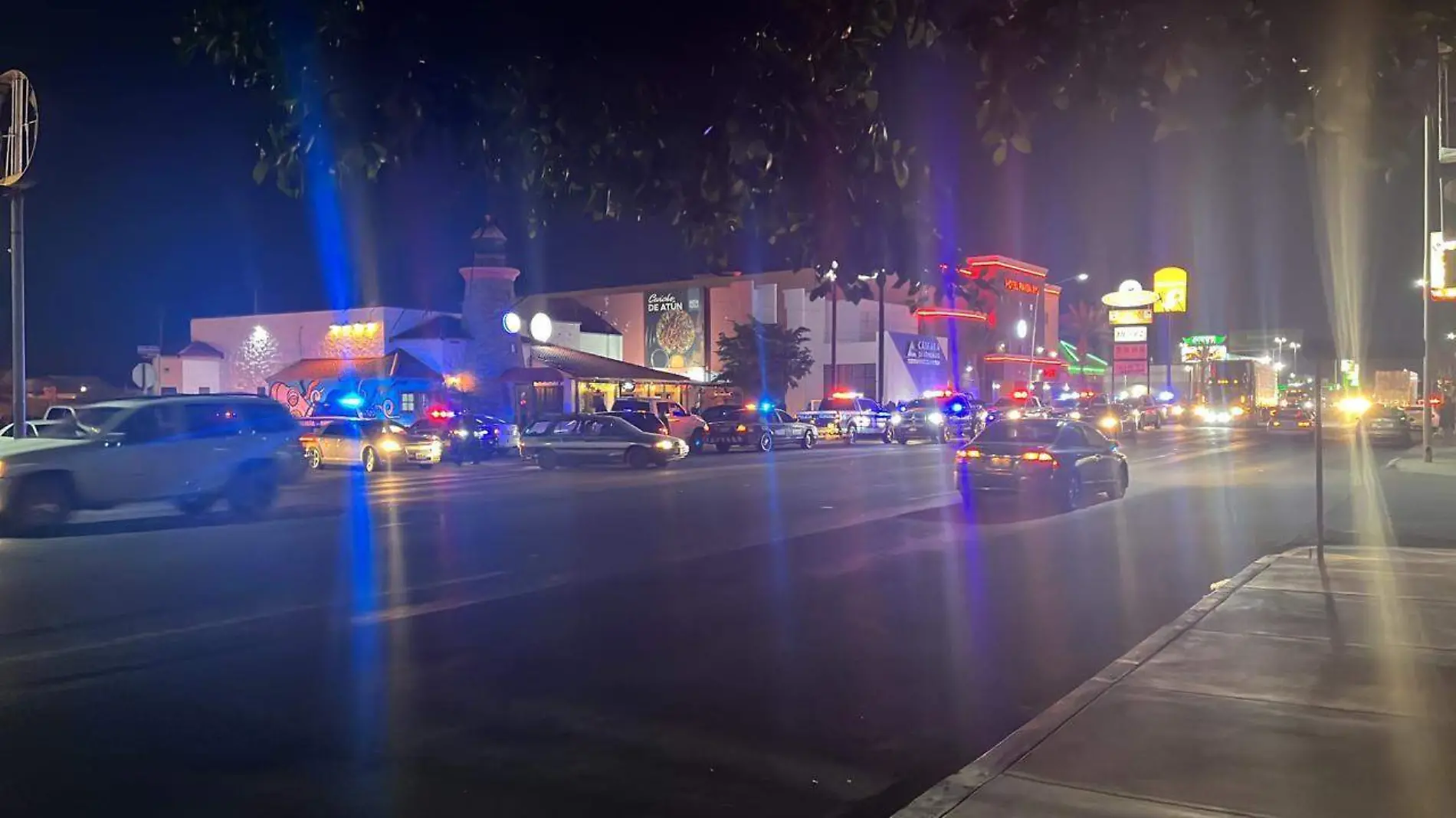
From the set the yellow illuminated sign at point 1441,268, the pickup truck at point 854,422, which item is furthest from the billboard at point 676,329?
the yellow illuminated sign at point 1441,268

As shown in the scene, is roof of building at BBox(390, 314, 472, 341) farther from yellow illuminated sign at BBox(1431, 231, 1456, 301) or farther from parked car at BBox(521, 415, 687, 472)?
yellow illuminated sign at BBox(1431, 231, 1456, 301)

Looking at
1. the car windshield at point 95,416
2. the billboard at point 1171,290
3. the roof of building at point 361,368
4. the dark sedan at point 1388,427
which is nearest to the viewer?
the car windshield at point 95,416

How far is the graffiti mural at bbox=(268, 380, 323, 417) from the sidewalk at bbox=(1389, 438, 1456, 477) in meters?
40.9

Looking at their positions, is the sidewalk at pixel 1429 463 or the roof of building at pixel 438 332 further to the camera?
the roof of building at pixel 438 332

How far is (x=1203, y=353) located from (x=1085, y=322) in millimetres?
11114

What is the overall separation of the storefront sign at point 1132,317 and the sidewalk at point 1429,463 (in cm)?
4367

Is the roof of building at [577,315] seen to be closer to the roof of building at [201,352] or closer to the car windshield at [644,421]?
the roof of building at [201,352]

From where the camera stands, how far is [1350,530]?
1526 centimetres

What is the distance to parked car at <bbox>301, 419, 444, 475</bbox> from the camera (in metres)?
29.4

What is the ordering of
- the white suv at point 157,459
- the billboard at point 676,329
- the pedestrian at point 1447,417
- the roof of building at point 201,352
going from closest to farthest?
the white suv at point 157,459
the pedestrian at point 1447,417
the roof of building at point 201,352
the billboard at point 676,329

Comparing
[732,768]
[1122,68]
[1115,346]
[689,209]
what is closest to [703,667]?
[732,768]

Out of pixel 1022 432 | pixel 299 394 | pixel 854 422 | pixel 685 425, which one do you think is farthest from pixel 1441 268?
pixel 299 394

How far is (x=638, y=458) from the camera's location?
95.4 ft

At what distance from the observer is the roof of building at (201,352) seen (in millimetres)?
56844
